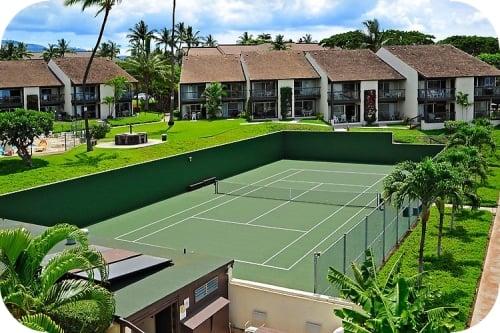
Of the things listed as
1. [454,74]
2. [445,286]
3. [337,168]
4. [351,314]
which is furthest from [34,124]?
[454,74]

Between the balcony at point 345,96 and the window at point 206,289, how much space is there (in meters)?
41.9

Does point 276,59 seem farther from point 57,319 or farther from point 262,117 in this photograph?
point 57,319

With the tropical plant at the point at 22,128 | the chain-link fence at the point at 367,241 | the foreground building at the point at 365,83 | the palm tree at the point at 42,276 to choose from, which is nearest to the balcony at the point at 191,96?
the foreground building at the point at 365,83

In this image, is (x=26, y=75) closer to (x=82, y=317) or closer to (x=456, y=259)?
(x=456, y=259)

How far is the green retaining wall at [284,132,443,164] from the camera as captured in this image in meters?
40.5

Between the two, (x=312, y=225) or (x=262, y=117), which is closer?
(x=312, y=225)

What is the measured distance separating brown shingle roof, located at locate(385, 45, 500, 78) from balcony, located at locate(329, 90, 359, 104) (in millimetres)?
5492

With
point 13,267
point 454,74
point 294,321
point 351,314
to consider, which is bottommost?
point 294,321

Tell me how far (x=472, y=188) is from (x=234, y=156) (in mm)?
17873

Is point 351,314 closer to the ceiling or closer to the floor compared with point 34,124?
closer to the floor

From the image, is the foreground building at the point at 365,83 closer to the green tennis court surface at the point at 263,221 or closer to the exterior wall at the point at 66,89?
the exterior wall at the point at 66,89

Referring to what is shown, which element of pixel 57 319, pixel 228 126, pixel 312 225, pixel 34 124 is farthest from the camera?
pixel 228 126

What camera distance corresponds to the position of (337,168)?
3934 centimetres

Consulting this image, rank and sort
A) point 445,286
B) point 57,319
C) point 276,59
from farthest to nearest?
point 276,59 < point 445,286 < point 57,319
